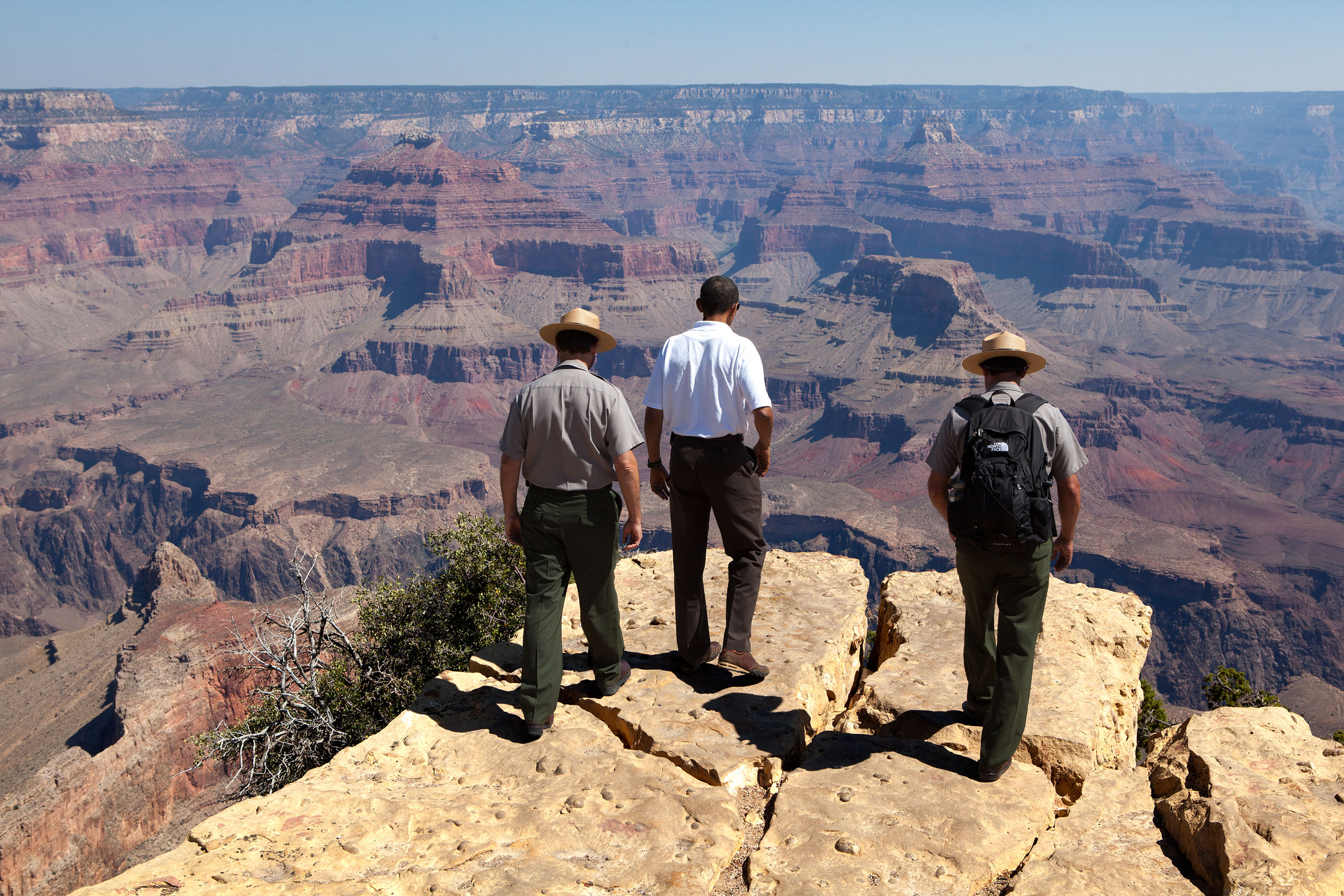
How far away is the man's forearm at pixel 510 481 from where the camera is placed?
23.6 ft

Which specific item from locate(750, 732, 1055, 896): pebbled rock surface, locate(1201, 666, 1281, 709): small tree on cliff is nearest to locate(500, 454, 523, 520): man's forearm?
locate(750, 732, 1055, 896): pebbled rock surface

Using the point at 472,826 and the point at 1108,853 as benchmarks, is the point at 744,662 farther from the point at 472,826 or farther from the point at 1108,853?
the point at 1108,853

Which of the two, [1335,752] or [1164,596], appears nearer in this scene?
[1335,752]

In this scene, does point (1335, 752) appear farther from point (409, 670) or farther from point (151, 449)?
point (151, 449)

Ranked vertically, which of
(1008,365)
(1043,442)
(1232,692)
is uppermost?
(1008,365)

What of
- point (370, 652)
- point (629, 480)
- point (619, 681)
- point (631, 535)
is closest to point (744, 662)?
point (619, 681)

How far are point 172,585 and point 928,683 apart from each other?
48.7 metres

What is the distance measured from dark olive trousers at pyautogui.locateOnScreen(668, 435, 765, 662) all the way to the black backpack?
181cm

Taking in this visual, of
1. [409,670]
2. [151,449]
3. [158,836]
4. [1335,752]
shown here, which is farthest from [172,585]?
[151,449]

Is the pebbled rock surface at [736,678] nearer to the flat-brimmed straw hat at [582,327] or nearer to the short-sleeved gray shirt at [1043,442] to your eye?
the short-sleeved gray shirt at [1043,442]

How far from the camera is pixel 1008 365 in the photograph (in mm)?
6477

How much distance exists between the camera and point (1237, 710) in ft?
24.5

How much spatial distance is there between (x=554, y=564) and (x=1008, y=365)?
3728mm

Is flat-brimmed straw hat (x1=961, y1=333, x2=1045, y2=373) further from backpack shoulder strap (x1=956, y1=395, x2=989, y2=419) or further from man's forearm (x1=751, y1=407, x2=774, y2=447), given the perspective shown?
man's forearm (x1=751, y1=407, x2=774, y2=447)
